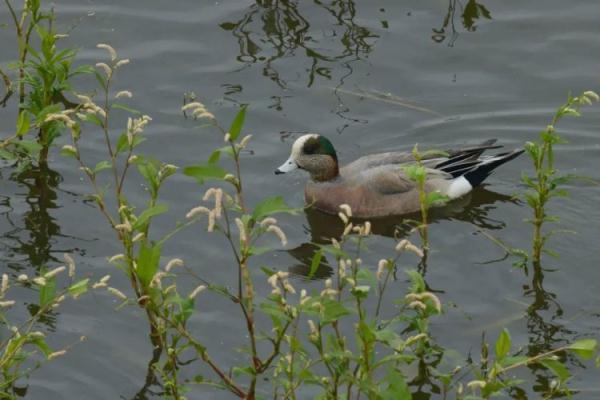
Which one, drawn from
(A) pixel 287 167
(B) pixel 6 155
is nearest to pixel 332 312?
(B) pixel 6 155

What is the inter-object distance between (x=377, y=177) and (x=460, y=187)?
583mm

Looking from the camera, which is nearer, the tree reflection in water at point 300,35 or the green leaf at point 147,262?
the green leaf at point 147,262

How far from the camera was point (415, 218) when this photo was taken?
9.73 meters

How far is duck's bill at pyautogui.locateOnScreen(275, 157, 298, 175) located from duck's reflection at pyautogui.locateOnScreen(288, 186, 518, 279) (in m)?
0.38

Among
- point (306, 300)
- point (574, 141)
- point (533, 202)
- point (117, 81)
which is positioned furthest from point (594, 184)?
point (306, 300)

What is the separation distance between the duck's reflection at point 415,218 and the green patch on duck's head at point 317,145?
1.46ft

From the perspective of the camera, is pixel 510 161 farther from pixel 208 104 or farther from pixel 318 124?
pixel 208 104

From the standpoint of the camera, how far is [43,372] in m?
7.42

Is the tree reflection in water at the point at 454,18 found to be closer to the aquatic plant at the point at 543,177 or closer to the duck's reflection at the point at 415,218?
the duck's reflection at the point at 415,218

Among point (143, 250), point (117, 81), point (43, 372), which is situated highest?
point (143, 250)

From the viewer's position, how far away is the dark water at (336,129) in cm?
784

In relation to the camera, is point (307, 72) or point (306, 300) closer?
point (306, 300)

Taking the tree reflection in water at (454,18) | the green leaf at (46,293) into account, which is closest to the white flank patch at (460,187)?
the tree reflection in water at (454,18)

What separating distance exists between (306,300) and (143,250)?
0.68 metres
